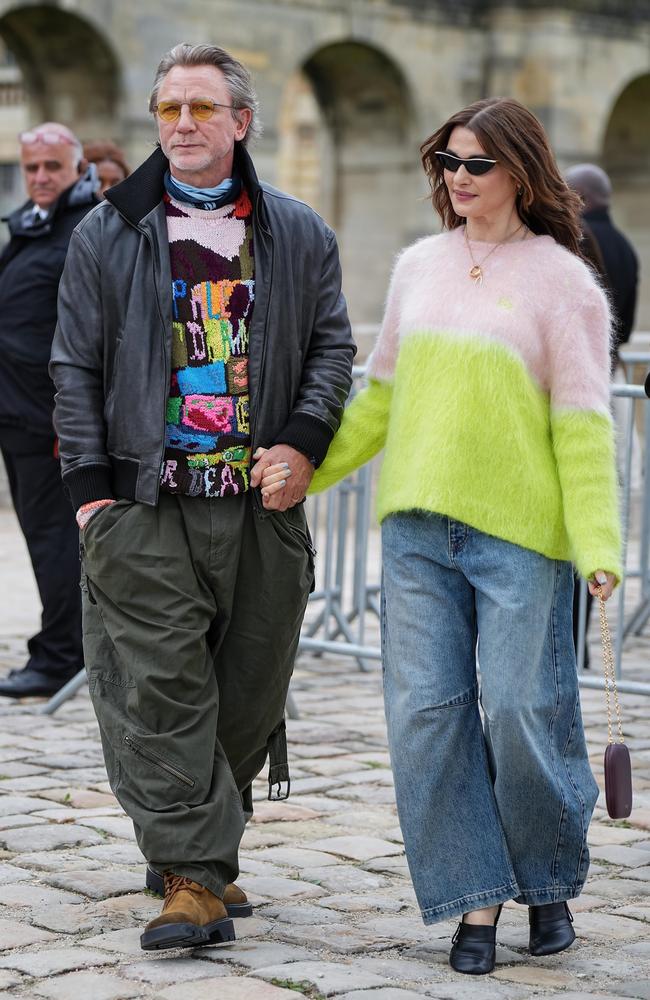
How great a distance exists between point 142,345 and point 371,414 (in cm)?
57

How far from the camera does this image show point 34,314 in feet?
25.1

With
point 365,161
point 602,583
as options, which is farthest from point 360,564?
point 365,161

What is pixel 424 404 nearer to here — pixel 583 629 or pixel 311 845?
pixel 311 845

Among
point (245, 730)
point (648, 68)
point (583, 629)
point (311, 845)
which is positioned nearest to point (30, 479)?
point (583, 629)

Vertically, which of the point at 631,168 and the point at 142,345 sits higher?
the point at 631,168

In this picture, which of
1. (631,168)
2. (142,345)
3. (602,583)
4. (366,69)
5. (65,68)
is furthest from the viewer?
(631,168)

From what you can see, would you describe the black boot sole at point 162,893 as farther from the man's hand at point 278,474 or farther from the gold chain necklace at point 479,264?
the gold chain necklace at point 479,264

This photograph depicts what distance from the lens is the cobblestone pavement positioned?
4109 millimetres

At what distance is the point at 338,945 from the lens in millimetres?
4402

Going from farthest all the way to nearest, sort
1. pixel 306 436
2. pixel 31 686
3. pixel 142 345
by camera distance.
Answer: pixel 31 686
pixel 306 436
pixel 142 345

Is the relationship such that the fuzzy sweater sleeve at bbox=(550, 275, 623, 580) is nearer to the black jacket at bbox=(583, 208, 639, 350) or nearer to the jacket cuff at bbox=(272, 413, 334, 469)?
the jacket cuff at bbox=(272, 413, 334, 469)

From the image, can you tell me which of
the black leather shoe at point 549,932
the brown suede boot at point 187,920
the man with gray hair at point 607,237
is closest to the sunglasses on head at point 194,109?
the brown suede boot at point 187,920

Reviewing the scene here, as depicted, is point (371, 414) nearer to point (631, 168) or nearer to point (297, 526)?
point (297, 526)

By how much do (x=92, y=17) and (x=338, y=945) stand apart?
15.9 metres
